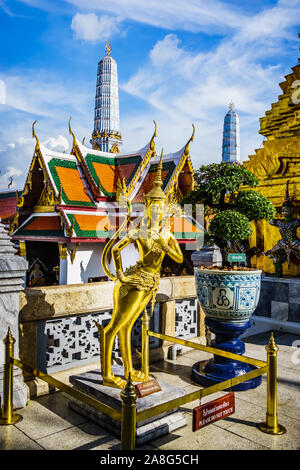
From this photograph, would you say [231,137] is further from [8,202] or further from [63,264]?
[63,264]

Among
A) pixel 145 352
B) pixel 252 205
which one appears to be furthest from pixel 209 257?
pixel 145 352

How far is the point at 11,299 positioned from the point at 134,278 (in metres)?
1.33

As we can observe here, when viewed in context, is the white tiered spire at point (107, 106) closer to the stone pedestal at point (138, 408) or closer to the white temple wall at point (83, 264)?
the white temple wall at point (83, 264)

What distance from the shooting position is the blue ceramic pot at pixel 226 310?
4.52 metres

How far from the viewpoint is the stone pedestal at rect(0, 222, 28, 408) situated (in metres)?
3.74

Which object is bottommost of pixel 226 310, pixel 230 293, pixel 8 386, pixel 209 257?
pixel 8 386

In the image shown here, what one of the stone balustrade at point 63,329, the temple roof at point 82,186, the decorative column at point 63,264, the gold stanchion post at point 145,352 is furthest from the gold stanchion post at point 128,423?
the decorative column at point 63,264

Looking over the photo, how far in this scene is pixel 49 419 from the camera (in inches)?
142

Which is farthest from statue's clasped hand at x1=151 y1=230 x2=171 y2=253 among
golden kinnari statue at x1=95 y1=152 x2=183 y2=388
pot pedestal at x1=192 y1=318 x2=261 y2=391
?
pot pedestal at x1=192 y1=318 x2=261 y2=391

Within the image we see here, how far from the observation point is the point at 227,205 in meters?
5.45

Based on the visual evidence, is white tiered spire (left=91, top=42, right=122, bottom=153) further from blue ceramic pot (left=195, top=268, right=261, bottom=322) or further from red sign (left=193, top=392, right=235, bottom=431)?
red sign (left=193, top=392, right=235, bottom=431)

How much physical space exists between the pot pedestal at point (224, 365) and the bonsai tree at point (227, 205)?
115 cm

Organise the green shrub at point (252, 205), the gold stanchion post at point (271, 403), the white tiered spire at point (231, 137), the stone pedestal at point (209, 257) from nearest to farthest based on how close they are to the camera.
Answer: the gold stanchion post at point (271, 403) < the green shrub at point (252, 205) < the stone pedestal at point (209, 257) < the white tiered spire at point (231, 137)
